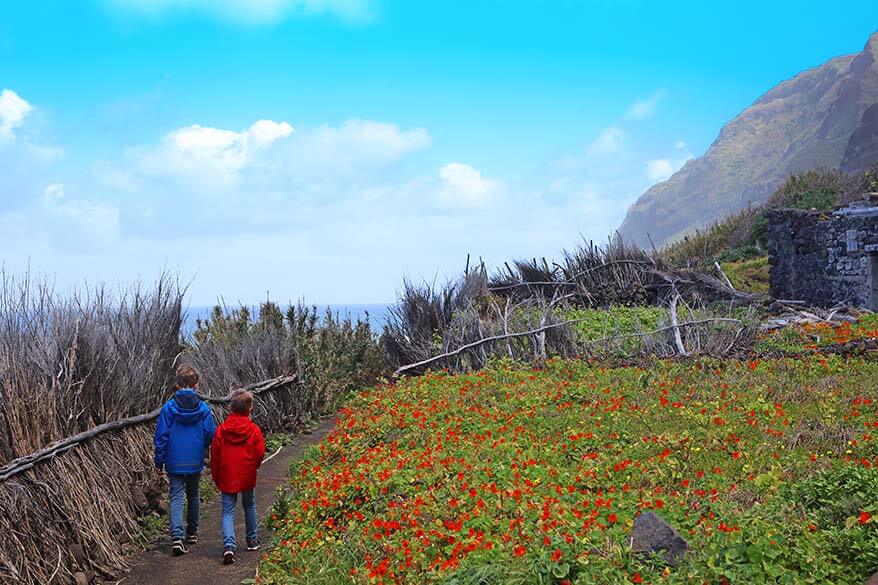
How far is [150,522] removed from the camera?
8695 millimetres

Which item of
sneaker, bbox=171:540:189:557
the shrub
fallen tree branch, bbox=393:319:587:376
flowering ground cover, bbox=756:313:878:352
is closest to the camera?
sneaker, bbox=171:540:189:557

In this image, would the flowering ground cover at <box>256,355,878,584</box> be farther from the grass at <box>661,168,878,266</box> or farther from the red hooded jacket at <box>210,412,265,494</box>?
the grass at <box>661,168,878,266</box>

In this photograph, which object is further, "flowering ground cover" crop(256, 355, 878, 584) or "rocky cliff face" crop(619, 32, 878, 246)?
"rocky cliff face" crop(619, 32, 878, 246)

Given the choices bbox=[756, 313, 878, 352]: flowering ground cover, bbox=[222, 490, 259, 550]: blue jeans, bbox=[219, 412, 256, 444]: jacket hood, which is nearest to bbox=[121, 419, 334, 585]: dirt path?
bbox=[222, 490, 259, 550]: blue jeans

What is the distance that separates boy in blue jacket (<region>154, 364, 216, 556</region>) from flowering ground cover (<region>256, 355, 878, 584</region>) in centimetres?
99

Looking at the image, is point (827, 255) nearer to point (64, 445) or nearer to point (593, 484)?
point (593, 484)

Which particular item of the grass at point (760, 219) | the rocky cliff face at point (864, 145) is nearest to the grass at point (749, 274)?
the grass at point (760, 219)

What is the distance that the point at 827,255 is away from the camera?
22.4 metres

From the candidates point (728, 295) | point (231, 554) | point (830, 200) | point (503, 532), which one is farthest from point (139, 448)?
point (830, 200)

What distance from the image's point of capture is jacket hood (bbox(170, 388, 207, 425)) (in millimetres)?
8031

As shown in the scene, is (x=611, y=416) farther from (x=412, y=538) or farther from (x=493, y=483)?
(x=412, y=538)

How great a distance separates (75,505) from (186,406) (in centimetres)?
128

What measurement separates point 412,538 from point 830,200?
34.8 m

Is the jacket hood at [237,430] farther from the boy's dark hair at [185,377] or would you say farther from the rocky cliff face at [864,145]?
the rocky cliff face at [864,145]
